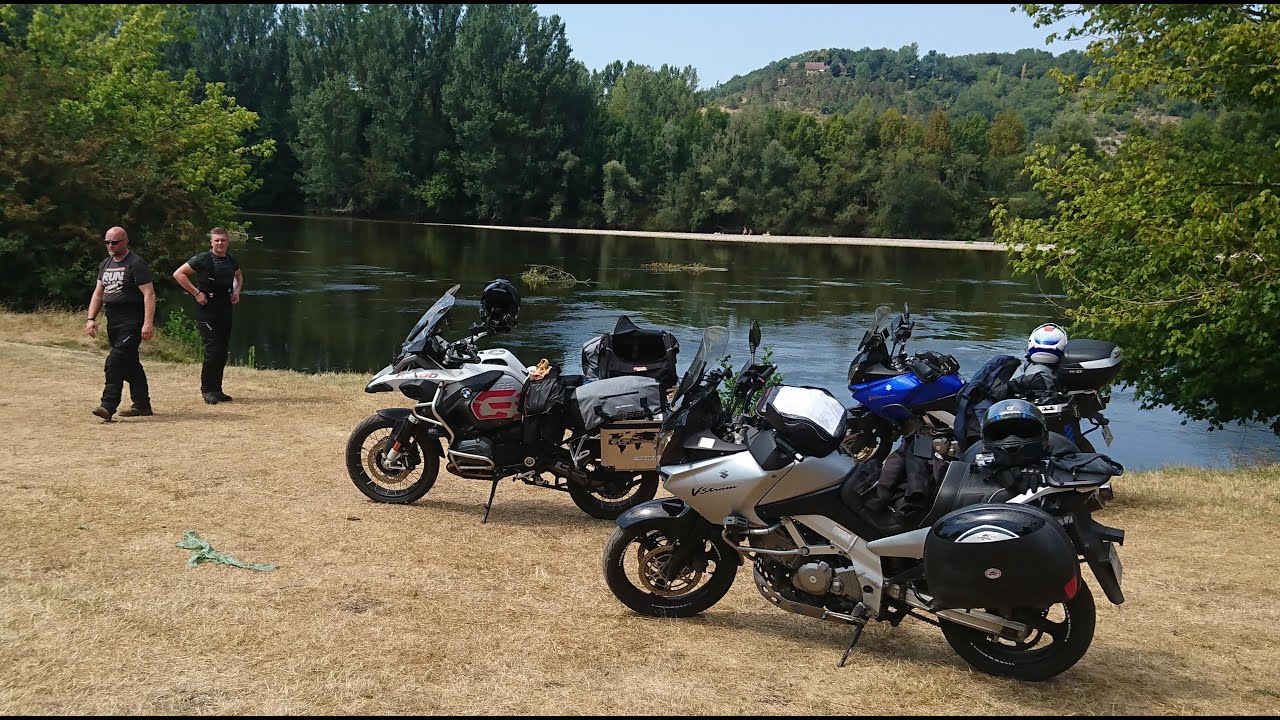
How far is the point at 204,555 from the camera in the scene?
6496mm

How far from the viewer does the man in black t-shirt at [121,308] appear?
10688mm

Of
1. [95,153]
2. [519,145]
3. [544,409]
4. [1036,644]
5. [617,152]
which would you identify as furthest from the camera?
[617,152]

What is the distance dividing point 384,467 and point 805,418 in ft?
13.3

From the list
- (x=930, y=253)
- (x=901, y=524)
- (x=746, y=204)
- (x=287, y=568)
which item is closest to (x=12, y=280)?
(x=287, y=568)

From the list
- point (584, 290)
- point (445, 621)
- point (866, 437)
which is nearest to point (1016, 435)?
point (445, 621)

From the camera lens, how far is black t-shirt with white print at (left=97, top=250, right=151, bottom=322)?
10695 mm

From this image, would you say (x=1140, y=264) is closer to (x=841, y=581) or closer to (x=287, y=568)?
(x=841, y=581)

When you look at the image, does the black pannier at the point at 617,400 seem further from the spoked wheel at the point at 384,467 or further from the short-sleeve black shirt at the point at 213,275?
the short-sleeve black shirt at the point at 213,275

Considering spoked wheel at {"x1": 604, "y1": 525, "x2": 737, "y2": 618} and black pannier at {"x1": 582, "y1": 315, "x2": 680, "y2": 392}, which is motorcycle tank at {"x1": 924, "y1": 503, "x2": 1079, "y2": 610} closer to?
spoked wheel at {"x1": 604, "y1": 525, "x2": 737, "y2": 618}

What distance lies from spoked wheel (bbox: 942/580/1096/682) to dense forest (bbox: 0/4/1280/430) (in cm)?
731

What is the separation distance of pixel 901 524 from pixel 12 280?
2041cm

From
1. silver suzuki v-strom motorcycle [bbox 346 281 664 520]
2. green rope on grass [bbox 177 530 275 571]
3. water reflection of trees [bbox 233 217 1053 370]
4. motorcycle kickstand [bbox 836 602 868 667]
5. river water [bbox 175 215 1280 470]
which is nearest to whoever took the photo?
motorcycle kickstand [bbox 836 602 868 667]

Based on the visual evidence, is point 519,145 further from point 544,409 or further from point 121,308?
point 544,409

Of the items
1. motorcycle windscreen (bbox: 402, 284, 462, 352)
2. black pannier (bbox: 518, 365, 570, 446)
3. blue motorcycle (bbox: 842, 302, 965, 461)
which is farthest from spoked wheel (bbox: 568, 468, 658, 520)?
blue motorcycle (bbox: 842, 302, 965, 461)
